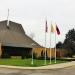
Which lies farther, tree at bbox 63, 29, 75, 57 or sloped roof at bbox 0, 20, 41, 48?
tree at bbox 63, 29, 75, 57

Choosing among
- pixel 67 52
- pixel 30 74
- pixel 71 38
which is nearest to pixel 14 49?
pixel 67 52

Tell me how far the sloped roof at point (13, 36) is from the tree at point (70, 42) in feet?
47.5

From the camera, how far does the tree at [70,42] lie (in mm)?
80044

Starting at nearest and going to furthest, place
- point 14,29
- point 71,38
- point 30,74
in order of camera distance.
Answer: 1. point 30,74
2. point 14,29
3. point 71,38

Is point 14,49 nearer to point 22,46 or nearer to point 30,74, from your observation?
point 22,46

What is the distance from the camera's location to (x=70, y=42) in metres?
85.5

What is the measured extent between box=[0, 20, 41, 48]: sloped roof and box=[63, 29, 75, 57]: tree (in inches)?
570

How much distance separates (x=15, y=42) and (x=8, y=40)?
1.96 m

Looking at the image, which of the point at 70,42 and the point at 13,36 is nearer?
the point at 13,36

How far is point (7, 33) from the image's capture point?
218ft

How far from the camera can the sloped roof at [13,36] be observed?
62.6 meters

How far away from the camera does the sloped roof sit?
62.6 m

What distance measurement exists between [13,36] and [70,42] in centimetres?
2457

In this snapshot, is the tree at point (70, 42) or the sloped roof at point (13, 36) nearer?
the sloped roof at point (13, 36)
